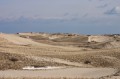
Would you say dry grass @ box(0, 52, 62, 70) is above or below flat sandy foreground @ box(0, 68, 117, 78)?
above

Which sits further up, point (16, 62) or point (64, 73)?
point (16, 62)

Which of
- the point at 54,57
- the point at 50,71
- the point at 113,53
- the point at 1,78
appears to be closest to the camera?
the point at 1,78

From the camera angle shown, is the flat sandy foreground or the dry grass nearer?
the flat sandy foreground

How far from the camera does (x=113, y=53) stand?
50594 mm

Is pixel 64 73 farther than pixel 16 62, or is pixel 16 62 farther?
pixel 16 62

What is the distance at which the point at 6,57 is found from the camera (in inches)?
1587

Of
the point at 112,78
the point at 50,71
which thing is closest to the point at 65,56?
the point at 50,71

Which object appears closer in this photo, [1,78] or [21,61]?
[1,78]

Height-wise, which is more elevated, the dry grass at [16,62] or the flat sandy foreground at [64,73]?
the dry grass at [16,62]

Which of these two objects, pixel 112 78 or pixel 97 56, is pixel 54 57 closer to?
pixel 97 56

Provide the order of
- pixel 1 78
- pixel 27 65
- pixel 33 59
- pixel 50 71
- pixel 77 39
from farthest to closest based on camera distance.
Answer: pixel 77 39 → pixel 33 59 → pixel 27 65 → pixel 50 71 → pixel 1 78

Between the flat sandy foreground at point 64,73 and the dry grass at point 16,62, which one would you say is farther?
the dry grass at point 16,62

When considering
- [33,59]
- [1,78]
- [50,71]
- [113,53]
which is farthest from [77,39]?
[1,78]

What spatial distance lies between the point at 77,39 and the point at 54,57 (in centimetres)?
5321
